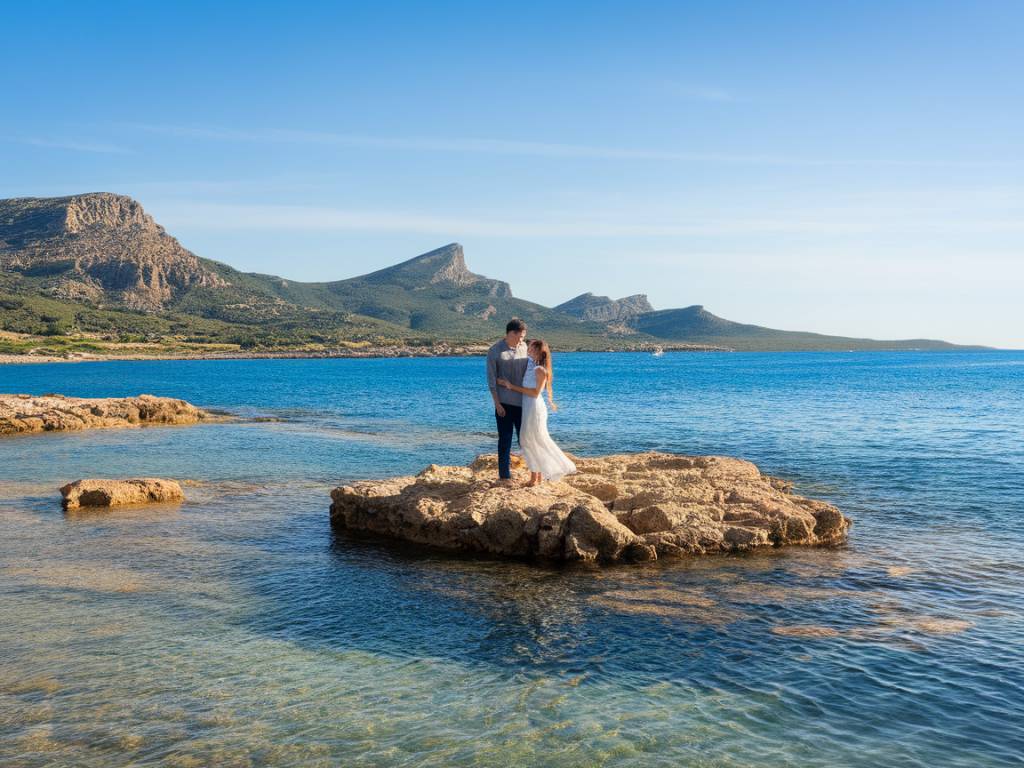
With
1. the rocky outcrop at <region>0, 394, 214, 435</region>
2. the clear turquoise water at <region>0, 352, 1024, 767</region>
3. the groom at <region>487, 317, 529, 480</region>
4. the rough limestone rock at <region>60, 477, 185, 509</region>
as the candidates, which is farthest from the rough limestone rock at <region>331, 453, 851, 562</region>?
the rocky outcrop at <region>0, 394, 214, 435</region>

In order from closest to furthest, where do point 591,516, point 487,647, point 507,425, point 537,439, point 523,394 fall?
point 487,647 → point 591,516 → point 523,394 → point 507,425 → point 537,439

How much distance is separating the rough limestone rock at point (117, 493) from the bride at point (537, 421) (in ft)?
30.7

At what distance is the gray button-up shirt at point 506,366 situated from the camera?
14.7m

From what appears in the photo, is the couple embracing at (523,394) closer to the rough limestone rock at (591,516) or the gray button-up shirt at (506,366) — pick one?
the gray button-up shirt at (506,366)

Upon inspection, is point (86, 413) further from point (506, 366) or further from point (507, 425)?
point (506, 366)

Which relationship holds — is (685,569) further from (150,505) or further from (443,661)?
(150,505)

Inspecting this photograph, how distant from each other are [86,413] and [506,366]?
32752 millimetres

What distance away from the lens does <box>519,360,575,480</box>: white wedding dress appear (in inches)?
582

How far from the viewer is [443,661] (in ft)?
29.9

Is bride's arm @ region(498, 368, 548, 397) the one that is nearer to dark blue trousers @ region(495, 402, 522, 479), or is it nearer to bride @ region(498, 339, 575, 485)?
bride @ region(498, 339, 575, 485)

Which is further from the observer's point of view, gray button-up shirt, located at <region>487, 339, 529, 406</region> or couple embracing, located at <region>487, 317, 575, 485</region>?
gray button-up shirt, located at <region>487, 339, 529, 406</region>

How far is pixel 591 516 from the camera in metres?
13.4

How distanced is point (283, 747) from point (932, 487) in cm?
1937

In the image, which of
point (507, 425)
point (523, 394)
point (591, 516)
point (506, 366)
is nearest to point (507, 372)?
point (506, 366)
